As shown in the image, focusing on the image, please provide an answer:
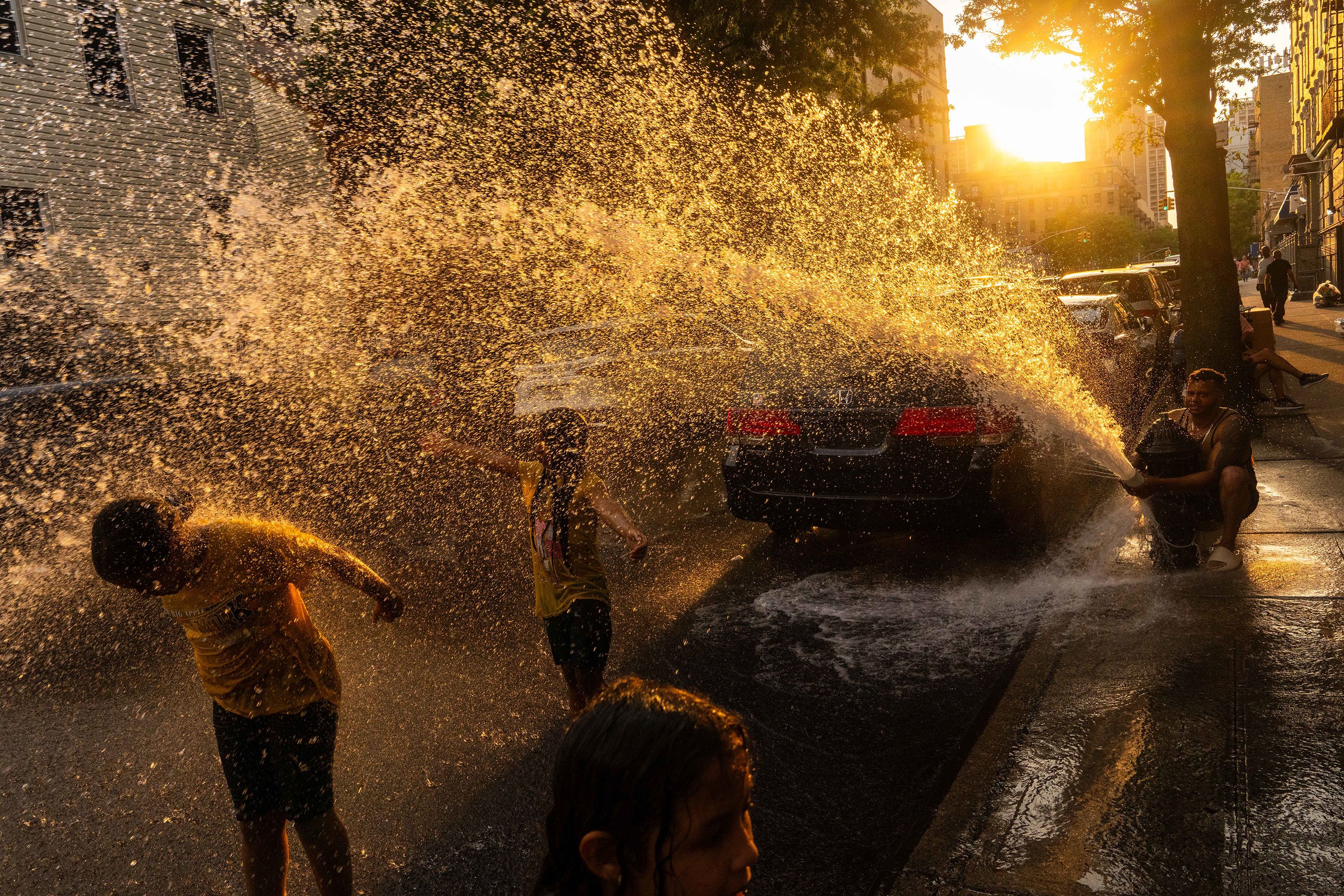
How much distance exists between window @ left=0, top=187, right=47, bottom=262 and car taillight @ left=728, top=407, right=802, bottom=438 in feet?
61.1

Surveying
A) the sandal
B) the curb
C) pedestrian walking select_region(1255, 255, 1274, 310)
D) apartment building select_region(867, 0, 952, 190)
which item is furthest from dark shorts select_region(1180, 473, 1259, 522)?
apartment building select_region(867, 0, 952, 190)

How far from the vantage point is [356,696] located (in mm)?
4578

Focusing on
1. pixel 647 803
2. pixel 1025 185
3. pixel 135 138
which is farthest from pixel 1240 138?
pixel 647 803

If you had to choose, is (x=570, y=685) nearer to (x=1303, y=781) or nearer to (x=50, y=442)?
(x=1303, y=781)

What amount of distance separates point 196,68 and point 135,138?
2.17 metres

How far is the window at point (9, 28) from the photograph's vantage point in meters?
18.5

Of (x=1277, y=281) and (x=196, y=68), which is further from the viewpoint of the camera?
(x=196, y=68)

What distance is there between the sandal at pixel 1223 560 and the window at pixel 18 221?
21.4m

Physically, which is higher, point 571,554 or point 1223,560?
point 571,554

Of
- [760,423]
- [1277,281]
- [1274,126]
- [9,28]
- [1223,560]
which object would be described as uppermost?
[1274,126]

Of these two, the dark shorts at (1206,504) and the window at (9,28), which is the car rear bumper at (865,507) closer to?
the dark shorts at (1206,504)

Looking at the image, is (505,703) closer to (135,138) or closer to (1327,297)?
(135,138)

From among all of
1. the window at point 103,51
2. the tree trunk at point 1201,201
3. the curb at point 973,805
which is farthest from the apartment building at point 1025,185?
the curb at point 973,805

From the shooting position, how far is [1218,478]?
5266mm
